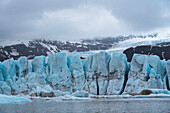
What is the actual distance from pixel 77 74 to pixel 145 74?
9.63m

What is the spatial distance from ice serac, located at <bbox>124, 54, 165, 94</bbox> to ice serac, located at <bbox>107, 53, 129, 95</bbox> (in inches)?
43.1

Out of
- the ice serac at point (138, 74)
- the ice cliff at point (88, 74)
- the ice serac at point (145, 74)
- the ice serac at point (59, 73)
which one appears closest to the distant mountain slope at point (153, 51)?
the ice cliff at point (88, 74)

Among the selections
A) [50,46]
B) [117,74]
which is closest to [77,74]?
[117,74]

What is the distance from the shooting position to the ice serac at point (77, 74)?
3859 centimetres

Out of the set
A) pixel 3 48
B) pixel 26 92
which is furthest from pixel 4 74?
pixel 3 48

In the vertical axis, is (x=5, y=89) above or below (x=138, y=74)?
below

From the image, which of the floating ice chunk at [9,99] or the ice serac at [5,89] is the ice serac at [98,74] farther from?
the floating ice chunk at [9,99]

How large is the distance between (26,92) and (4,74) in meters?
5.21

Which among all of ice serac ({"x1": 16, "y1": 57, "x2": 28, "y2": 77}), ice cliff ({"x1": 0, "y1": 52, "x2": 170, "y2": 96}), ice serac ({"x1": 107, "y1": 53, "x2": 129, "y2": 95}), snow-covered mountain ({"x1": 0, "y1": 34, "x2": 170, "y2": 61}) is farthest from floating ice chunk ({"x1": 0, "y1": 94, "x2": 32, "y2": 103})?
snow-covered mountain ({"x1": 0, "y1": 34, "x2": 170, "y2": 61})

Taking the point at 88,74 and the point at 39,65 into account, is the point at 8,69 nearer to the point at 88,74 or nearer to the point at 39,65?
the point at 39,65

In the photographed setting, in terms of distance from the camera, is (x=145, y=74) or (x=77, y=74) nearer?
(x=145, y=74)

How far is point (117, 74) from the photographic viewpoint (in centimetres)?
3744

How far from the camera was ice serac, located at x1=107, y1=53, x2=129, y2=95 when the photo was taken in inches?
1436

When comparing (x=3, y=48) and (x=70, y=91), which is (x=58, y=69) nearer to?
(x=70, y=91)
